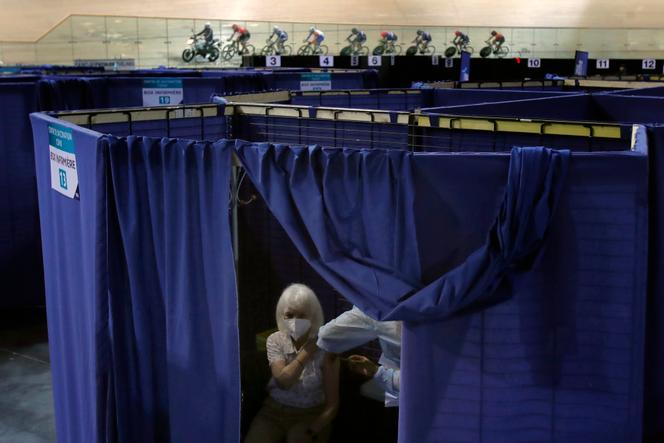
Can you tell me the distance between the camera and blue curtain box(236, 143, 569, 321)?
2555 mm

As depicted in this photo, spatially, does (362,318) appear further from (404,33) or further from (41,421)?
(404,33)

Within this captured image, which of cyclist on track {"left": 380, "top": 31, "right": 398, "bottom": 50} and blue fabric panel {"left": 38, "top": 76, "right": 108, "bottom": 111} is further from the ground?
cyclist on track {"left": 380, "top": 31, "right": 398, "bottom": 50}

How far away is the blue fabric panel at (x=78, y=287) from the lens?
308 centimetres

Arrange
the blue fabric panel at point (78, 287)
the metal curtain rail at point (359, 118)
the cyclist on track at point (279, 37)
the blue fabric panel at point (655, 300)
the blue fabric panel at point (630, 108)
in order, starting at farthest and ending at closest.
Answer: the cyclist on track at point (279, 37) < the blue fabric panel at point (630, 108) < the metal curtain rail at point (359, 118) < the blue fabric panel at point (78, 287) < the blue fabric panel at point (655, 300)

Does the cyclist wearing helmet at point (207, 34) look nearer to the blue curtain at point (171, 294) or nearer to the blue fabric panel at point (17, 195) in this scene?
the blue fabric panel at point (17, 195)

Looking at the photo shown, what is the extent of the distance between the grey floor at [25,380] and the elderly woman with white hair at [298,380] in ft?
6.14

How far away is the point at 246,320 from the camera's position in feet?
13.6

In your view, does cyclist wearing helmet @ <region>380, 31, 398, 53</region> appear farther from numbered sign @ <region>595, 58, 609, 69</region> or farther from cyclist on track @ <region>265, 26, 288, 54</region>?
numbered sign @ <region>595, 58, 609, 69</region>

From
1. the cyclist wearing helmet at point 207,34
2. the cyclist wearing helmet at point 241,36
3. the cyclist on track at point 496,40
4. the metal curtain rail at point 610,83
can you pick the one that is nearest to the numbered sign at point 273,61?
the cyclist wearing helmet at point 207,34

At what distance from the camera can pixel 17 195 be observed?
661cm

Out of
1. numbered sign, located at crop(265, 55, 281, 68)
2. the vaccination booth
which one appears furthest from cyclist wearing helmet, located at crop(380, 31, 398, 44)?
the vaccination booth

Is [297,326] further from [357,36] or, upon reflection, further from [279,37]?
[357,36]

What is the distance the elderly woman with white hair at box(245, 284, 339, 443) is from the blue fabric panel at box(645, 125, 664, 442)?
1.36 m

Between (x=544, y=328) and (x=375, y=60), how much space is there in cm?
1396
